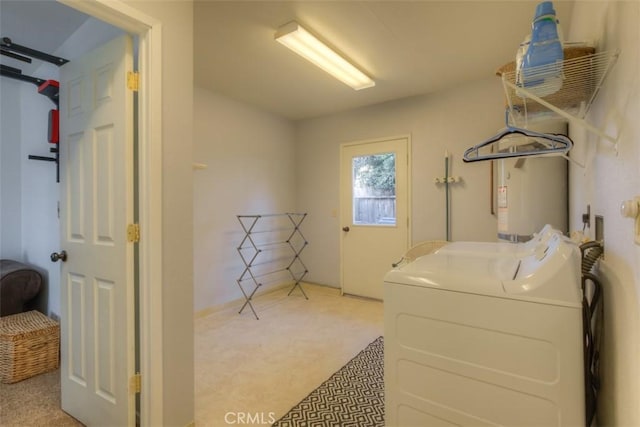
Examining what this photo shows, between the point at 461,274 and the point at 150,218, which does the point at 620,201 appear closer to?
the point at 461,274

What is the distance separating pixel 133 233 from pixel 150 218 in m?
0.13

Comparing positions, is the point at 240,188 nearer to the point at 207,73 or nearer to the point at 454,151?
the point at 207,73

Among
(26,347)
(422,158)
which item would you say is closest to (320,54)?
(422,158)

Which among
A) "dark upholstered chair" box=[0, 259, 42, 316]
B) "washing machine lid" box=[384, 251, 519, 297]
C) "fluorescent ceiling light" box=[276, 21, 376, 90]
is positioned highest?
"fluorescent ceiling light" box=[276, 21, 376, 90]

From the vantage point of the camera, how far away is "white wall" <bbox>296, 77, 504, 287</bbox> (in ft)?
10.9

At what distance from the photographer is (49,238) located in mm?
2760

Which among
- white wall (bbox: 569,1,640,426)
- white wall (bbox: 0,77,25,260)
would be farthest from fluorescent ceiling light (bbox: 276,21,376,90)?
white wall (bbox: 0,77,25,260)

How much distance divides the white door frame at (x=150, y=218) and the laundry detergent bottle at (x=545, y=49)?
5.27ft

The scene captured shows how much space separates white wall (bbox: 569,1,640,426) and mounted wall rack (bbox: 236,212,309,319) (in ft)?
10.3

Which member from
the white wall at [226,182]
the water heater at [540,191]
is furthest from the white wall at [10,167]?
the water heater at [540,191]

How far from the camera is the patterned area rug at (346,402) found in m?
1.75

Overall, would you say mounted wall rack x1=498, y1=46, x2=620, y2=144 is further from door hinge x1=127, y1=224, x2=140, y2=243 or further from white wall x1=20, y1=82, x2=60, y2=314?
white wall x1=20, y1=82, x2=60, y2=314

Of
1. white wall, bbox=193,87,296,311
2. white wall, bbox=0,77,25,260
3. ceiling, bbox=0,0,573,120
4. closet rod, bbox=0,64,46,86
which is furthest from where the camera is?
white wall, bbox=193,87,296,311

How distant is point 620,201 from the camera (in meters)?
0.85
